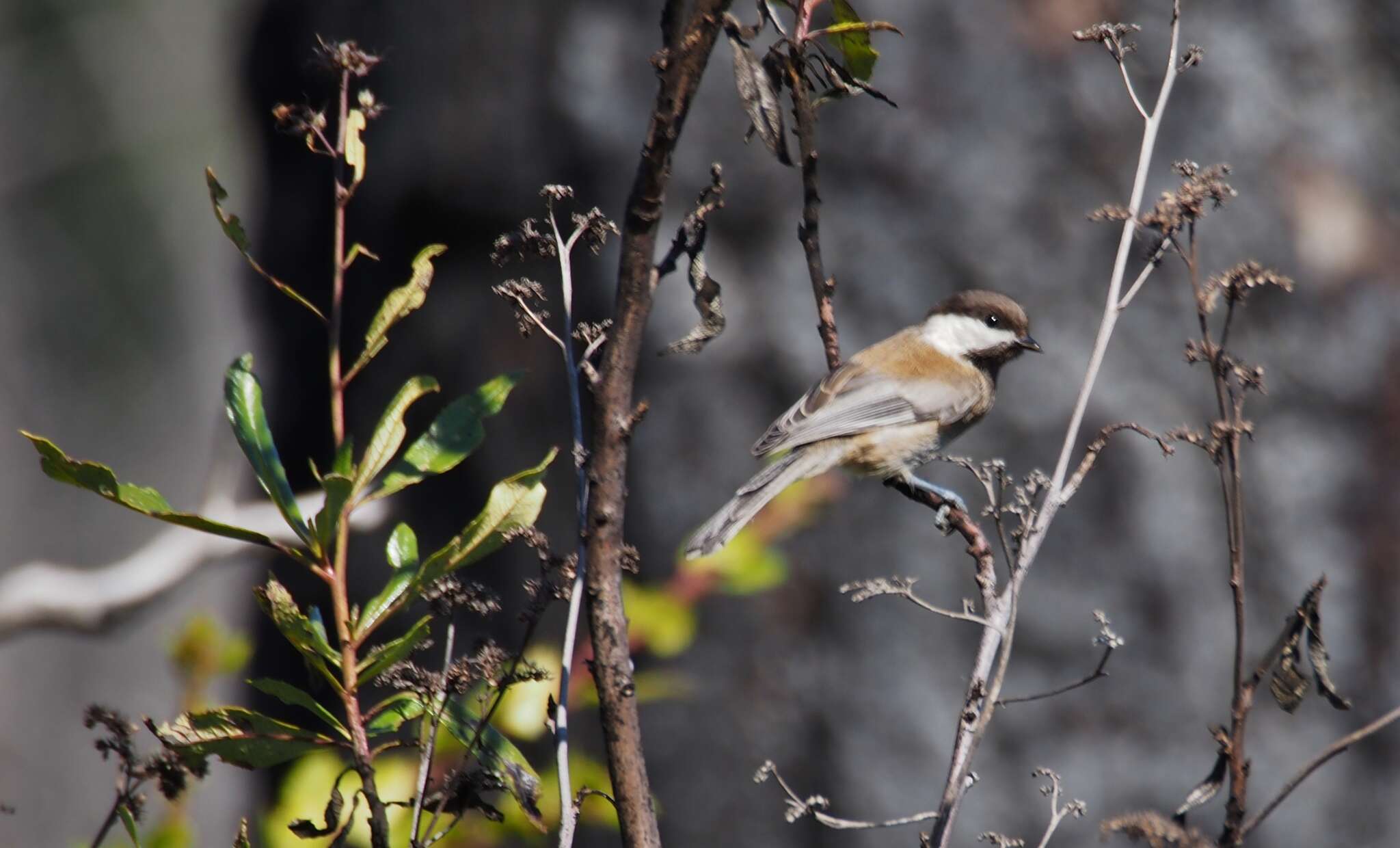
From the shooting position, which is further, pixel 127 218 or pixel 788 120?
pixel 127 218

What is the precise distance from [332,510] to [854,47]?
2.64 ft

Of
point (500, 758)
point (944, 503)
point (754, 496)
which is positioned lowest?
point (500, 758)

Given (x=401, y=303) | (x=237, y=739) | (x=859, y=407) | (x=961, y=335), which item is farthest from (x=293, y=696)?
(x=961, y=335)

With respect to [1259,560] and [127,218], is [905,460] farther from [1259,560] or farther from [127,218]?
[127,218]

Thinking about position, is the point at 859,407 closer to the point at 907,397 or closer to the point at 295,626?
the point at 907,397

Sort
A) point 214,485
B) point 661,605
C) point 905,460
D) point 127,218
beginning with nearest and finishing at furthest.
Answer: point 661,605, point 214,485, point 905,460, point 127,218

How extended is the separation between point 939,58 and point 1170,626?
2030mm

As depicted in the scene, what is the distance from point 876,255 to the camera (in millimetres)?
4203

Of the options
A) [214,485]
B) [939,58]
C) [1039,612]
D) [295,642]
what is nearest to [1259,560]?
[1039,612]

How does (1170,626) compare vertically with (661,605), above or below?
above

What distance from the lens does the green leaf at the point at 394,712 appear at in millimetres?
1176

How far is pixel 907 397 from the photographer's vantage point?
373 centimetres

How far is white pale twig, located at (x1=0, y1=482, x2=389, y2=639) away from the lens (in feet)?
6.63

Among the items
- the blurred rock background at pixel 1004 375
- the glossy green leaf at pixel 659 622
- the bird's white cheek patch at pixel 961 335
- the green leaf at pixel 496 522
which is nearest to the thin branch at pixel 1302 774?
the green leaf at pixel 496 522
